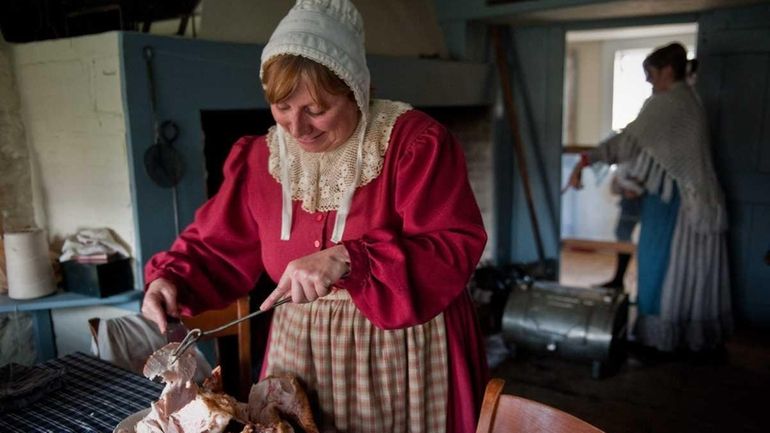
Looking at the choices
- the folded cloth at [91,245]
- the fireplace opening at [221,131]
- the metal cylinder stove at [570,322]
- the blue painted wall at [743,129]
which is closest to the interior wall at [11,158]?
the folded cloth at [91,245]

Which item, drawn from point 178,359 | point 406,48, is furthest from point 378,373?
point 406,48

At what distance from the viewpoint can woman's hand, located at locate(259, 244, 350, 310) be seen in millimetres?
921

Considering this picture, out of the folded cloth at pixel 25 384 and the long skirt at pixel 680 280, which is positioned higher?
the folded cloth at pixel 25 384

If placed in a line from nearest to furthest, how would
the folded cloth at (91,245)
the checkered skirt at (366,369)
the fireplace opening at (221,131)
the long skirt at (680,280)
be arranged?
1. the checkered skirt at (366,369)
2. the folded cloth at (91,245)
3. the fireplace opening at (221,131)
4. the long skirt at (680,280)

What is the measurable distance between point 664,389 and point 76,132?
2.47m

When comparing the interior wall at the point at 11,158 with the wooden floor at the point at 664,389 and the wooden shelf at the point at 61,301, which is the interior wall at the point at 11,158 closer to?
the wooden shelf at the point at 61,301

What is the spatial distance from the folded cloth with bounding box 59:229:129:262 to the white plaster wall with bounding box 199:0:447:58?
686 mm

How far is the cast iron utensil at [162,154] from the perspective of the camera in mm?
1841

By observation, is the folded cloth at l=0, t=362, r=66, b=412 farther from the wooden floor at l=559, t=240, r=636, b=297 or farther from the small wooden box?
the wooden floor at l=559, t=240, r=636, b=297

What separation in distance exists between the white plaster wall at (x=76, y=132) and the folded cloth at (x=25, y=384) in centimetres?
79

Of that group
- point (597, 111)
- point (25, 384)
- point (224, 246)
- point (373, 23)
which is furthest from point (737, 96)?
point (25, 384)

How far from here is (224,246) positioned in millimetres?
1244

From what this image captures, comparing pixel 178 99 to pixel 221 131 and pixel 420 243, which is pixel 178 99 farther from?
pixel 420 243

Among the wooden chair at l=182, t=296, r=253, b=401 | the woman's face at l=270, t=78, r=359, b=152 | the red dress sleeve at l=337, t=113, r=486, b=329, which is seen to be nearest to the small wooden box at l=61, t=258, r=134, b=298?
the wooden chair at l=182, t=296, r=253, b=401
